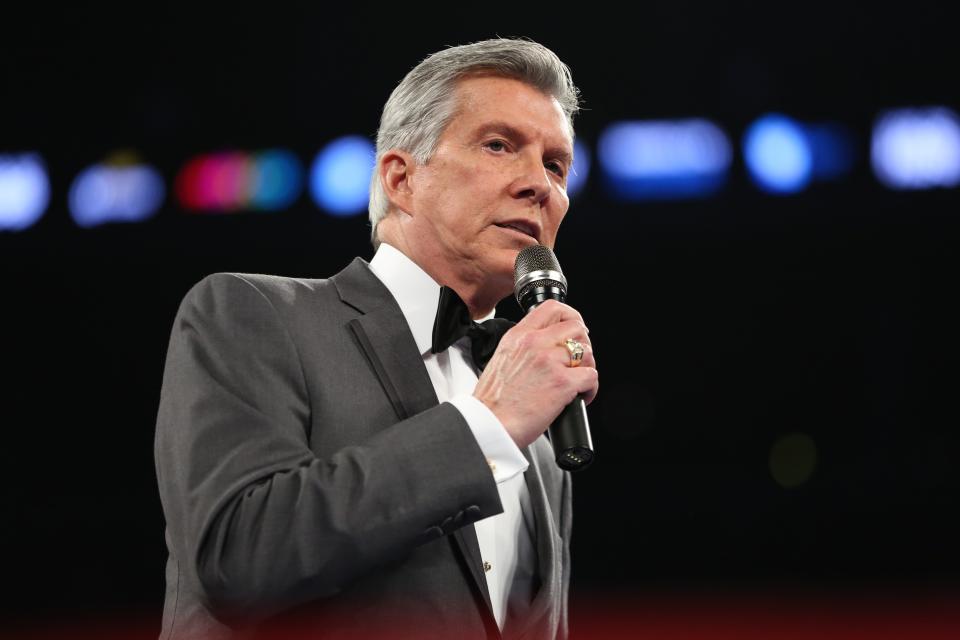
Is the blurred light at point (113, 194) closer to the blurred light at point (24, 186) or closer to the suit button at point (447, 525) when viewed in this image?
the blurred light at point (24, 186)

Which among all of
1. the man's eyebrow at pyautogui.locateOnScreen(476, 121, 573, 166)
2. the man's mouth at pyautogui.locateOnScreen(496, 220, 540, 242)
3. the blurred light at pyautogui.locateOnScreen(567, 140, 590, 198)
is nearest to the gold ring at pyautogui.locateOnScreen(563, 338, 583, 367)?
the man's mouth at pyautogui.locateOnScreen(496, 220, 540, 242)

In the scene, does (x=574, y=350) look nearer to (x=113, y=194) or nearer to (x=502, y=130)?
(x=502, y=130)

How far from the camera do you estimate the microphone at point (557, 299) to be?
4.00 feet

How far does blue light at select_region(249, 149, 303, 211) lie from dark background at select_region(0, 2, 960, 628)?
67mm

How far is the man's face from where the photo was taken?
5.25 feet

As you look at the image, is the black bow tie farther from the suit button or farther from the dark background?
the dark background

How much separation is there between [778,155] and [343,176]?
1.70m

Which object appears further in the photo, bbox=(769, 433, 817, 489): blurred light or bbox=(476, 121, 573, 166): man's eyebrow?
bbox=(769, 433, 817, 489): blurred light

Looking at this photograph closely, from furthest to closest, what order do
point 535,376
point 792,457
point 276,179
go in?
point 792,457 < point 276,179 < point 535,376

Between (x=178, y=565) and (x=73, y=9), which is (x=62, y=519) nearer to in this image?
(x=73, y=9)

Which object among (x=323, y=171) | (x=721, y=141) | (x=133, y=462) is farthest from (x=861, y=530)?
(x=133, y=462)

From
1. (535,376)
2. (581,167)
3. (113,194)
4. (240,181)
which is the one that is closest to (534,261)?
(535,376)

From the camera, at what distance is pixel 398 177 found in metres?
1.74

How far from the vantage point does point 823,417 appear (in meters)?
4.67
